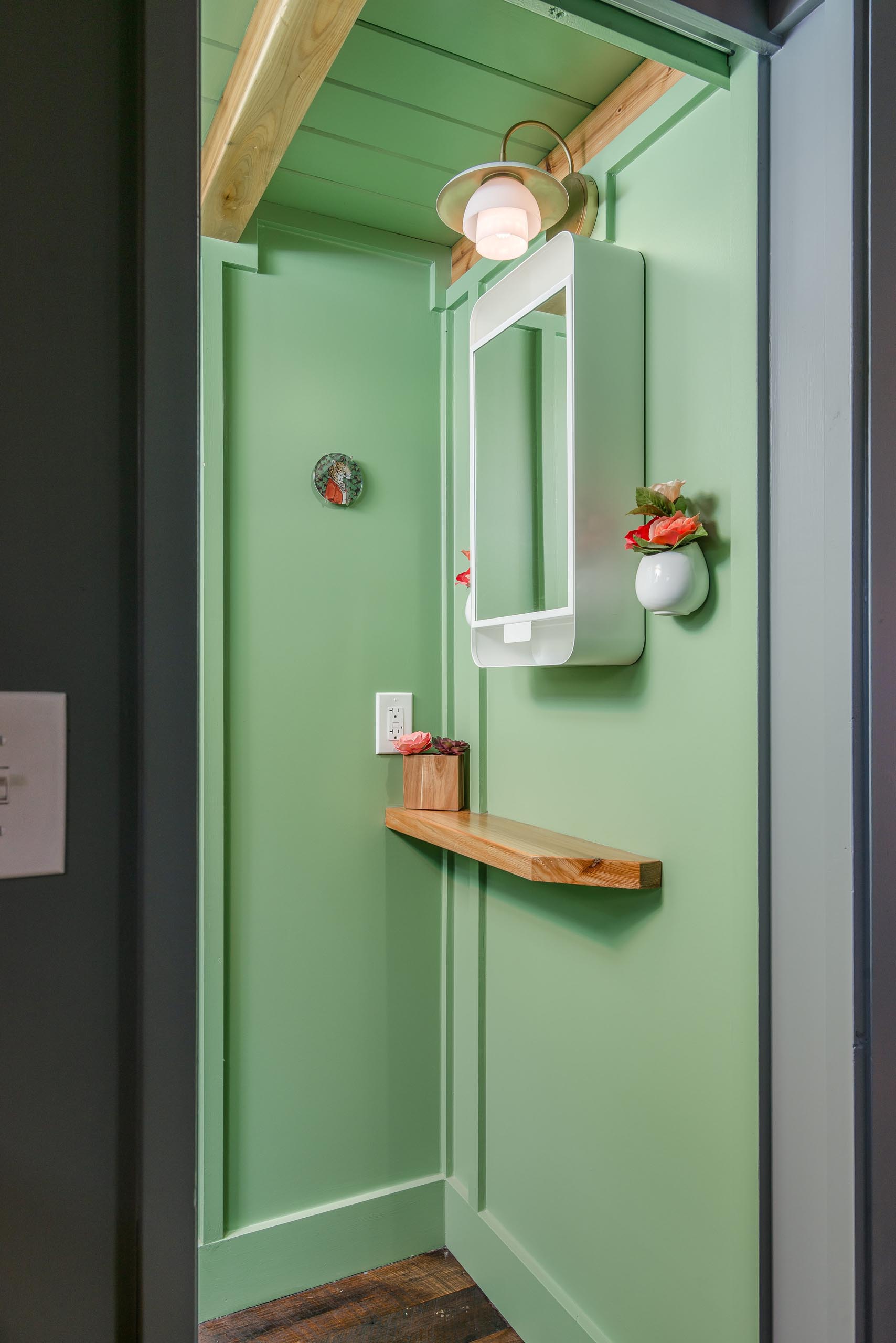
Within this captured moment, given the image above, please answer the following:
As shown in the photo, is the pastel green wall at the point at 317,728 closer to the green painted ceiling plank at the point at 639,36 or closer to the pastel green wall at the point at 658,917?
the pastel green wall at the point at 658,917

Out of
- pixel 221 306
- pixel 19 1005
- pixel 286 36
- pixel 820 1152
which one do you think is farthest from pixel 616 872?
pixel 221 306

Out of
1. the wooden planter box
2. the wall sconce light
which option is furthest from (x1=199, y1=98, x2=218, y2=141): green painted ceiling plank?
the wooden planter box

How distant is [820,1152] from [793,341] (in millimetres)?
941

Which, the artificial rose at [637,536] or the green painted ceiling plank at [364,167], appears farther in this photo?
the green painted ceiling plank at [364,167]

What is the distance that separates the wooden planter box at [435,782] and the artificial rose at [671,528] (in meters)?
0.83

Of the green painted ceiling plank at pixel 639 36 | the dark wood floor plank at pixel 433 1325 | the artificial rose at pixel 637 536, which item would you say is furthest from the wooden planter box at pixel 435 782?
the green painted ceiling plank at pixel 639 36

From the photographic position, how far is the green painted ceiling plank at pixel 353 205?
174 cm

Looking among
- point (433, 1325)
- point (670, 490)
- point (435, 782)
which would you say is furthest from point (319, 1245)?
point (670, 490)

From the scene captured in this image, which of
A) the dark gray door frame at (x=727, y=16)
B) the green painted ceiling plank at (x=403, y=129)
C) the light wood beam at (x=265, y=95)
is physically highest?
the green painted ceiling plank at (x=403, y=129)

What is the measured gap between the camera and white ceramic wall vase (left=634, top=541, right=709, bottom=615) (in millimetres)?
1142

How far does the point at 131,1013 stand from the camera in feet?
1.95

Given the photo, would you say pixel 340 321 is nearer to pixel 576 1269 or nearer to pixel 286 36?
pixel 286 36

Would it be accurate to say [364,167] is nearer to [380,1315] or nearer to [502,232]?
[502,232]

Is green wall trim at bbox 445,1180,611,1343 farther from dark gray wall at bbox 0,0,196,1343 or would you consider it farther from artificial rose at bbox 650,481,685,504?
artificial rose at bbox 650,481,685,504
